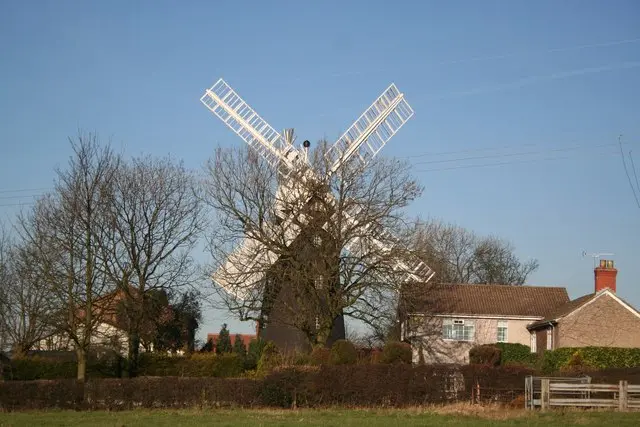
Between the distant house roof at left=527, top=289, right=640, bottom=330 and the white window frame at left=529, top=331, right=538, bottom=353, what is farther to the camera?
the white window frame at left=529, top=331, right=538, bottom=353

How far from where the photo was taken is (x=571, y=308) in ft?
158

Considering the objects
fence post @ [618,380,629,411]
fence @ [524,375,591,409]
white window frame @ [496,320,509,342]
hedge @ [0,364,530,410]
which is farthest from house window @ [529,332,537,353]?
fence post @ [618,380,629,411]

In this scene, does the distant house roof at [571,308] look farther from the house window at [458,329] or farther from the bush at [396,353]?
the bush at [396,353]

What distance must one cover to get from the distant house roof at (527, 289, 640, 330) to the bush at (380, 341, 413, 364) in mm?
11602

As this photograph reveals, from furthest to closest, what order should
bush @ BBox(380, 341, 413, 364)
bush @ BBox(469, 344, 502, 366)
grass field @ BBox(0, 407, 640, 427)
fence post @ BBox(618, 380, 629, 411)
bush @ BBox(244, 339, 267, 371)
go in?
bush @ BBox(244, 339, 267, 371) < bush @ BBox(469, 344, 502, 366) < bush @ BBox(380, 341, 413, 364) < fence post @ BBox(618, 380, 629, 411) < grass field @ BBox(0, 407, 640, 427)

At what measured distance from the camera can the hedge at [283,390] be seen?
30141mm

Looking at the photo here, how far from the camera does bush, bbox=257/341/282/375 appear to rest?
38.0 metres

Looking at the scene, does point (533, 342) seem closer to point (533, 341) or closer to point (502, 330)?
point (533, 341)

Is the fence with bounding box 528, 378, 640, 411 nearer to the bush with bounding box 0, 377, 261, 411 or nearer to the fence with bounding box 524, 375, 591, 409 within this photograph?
the fence with bounding box 524, 375, 591, 409

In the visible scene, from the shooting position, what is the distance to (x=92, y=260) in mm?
40688

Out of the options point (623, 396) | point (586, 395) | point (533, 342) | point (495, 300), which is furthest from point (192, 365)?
point (623, 396)

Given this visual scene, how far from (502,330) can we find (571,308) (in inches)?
198

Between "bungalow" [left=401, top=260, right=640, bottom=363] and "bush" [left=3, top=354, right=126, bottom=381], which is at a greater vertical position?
"bungalow" [left=401, top=260, right=640, bottom=363]

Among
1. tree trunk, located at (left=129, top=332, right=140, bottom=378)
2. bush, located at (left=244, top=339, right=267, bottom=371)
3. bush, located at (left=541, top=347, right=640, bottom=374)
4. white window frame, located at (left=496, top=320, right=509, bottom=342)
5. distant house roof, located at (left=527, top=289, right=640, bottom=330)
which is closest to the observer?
bush, located at (left=541, top=347, right=640, bottom=374)
